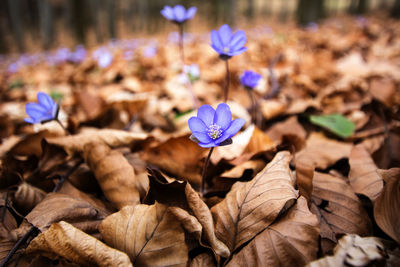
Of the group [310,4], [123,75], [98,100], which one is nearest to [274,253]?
[98,100]

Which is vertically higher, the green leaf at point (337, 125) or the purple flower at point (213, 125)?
the purple flower at point (213, 125)

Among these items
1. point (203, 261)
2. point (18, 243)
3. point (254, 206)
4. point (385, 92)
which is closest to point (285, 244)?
point (254, 206)

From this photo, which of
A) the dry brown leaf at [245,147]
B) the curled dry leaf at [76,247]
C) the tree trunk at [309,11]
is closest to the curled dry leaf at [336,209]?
the dry brown leaf at [245,147]

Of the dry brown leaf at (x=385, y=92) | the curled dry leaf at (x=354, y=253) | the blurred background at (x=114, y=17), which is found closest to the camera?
the curled dry leaf at (x=354, y=253)

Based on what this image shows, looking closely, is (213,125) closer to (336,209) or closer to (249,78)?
(336,209)

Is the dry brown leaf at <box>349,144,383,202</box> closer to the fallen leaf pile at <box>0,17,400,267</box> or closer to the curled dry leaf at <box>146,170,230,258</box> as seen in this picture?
the fallen leaf pile at <box>0,17,400,267</box>

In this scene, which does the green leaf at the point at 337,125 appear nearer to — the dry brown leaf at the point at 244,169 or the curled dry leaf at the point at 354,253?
the dry brown leaf at the point at 244,169

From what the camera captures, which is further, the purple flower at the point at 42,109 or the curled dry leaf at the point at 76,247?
the purple flower at the point at 42,109

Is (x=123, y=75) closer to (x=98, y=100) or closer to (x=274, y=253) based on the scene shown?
(x=98, y=100)

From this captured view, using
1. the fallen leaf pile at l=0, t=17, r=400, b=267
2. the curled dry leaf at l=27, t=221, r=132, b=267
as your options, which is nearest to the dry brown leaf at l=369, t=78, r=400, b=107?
the fallen leaf pile at l=0, t=17, r=400, b=267
